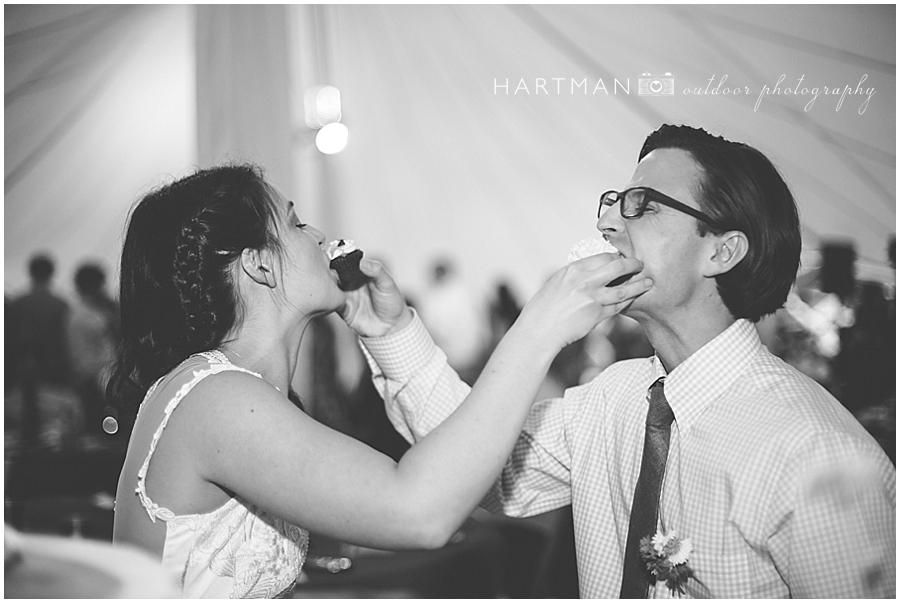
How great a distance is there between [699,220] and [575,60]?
1956 millimetres

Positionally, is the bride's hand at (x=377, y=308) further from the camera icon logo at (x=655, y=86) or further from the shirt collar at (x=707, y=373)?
the camera icon logo at (x=655, y=86)

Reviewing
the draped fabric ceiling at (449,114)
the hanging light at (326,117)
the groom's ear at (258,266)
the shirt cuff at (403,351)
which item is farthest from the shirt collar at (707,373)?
the hanging light at (326,117)

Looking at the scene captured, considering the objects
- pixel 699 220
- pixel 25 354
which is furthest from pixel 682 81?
pixel 25 354

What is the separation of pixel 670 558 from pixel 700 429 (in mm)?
285

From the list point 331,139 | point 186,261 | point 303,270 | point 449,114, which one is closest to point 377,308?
point 303,270

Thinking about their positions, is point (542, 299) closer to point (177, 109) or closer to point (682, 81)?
point (682, 81)

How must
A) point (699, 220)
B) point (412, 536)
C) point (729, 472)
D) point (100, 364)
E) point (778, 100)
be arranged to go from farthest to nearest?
point (100, 364)
point (778, 100)
point (699, 220)
point (729, 472)
point (412, 536)

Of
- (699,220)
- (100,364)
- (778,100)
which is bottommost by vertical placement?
(100,364)

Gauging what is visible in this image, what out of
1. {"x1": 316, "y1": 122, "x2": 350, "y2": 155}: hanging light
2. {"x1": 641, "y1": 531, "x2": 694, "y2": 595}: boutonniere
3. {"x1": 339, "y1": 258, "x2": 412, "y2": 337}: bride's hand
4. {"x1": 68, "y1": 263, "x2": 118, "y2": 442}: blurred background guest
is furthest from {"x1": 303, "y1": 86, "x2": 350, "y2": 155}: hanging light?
{"x1": 641, "y1": 531, "x2": 694, "y2": 595}: boutonniere

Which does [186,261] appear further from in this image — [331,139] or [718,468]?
[331,139]

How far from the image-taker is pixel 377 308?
2.04 metres

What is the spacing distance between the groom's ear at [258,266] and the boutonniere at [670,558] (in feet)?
3.35

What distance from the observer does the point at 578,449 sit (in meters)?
1.88

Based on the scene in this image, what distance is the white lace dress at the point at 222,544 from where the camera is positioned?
4.73ft
